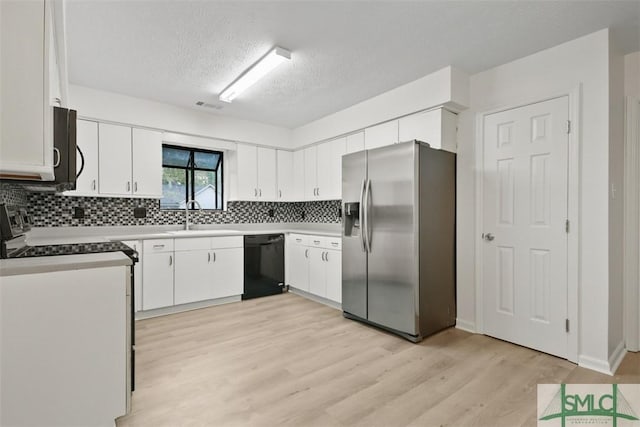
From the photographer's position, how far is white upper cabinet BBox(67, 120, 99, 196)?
337cm

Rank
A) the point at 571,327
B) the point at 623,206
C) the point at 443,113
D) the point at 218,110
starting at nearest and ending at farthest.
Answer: the point at 571,327 → the point at 623,206 → the point at 443,113 → the point at 218,110

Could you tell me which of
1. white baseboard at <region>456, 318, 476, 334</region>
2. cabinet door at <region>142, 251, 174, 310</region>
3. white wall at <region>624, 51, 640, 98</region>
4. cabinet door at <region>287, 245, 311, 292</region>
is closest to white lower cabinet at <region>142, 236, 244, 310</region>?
cabinet door at <region>142, 251, 174, 310</region>

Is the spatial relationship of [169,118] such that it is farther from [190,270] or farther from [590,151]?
[590,151]

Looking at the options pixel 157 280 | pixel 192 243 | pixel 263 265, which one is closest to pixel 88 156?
pixel 192 243

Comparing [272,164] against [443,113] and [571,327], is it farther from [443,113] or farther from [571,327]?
[571,327]

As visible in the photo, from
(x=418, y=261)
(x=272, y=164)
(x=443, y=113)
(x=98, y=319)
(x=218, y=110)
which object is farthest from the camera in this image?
(x=272, y=164)

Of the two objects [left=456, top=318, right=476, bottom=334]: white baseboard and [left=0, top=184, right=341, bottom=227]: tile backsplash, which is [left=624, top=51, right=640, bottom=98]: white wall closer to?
[left=456, top=318, right=476, bottom=334]: white baseboard

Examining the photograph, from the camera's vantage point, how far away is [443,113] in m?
3.04

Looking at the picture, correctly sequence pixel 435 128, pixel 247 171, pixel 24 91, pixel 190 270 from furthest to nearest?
pixel 247 171 → pixel 190 270 → pixel 435 128 → pixel 24 91

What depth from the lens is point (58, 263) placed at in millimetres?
1488

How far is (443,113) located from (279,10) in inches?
70.2

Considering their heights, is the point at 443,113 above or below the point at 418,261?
above

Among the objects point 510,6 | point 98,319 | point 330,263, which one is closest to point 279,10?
point 510,6

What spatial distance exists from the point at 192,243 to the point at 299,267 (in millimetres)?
1444
